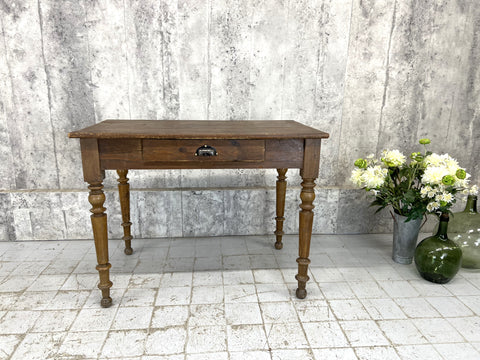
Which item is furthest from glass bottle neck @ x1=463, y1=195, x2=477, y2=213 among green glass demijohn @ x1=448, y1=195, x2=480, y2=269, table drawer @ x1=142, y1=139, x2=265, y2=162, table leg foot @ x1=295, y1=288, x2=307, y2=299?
table drawer @ x1=142, y1=139, x2=265, y2=162

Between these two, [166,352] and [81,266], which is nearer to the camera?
[166,352]

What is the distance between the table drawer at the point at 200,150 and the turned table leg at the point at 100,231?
32 cm

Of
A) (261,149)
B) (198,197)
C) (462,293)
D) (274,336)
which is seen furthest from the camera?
(198,197)

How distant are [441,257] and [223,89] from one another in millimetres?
1954

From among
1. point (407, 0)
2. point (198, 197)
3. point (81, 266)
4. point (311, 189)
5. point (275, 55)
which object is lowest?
point (81, 266)

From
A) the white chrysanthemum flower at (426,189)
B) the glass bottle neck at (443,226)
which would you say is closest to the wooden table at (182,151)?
the white chrysanthemum flower at (426,189)

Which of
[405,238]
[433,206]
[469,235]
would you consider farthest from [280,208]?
[469,235]

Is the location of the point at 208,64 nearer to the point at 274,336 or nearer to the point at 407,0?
the point at 407,0

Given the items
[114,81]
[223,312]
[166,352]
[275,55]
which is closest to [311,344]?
[223,312]

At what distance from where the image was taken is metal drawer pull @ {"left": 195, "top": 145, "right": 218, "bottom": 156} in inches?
69.2

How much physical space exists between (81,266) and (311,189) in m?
1.71

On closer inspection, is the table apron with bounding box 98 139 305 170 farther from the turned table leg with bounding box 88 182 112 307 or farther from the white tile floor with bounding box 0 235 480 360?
the white tile floor with bounding box 0 235 480 360

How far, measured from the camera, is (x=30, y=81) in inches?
101

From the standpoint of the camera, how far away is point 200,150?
176cm
